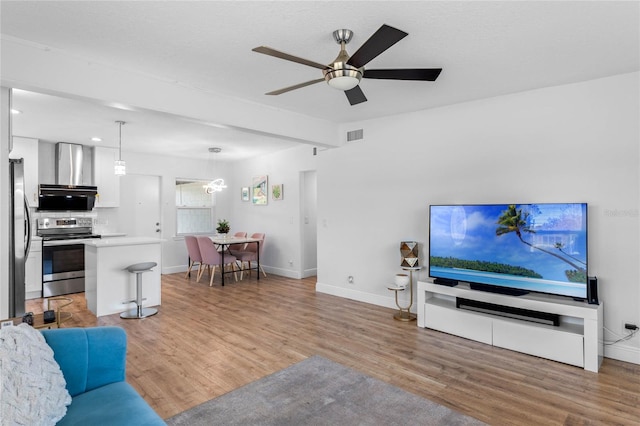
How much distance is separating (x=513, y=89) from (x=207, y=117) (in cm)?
325

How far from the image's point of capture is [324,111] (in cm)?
451

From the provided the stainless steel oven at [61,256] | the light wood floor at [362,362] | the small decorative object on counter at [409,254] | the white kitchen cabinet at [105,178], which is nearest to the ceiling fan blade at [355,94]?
the small decorative object on counter at [409,254]

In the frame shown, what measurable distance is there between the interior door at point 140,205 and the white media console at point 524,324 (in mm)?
5854

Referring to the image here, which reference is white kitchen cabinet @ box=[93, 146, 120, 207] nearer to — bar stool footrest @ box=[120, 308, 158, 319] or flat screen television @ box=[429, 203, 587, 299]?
bar stool footrest @ box=[120, 308, 158, 319]

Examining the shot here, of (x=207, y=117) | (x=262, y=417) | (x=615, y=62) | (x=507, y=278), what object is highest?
(x=615, y=62)

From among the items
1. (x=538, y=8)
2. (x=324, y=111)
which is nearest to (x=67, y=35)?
(x=324, y=111)

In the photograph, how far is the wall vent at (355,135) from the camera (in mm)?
5008

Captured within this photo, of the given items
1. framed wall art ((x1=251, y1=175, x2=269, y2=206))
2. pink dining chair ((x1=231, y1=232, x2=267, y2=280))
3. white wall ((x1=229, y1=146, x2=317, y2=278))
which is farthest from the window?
pink dining chair ((x1=231, y1=232, x2=267, y2=280))

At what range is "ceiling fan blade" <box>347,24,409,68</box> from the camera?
1917 millimetres

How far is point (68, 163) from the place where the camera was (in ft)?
19.7

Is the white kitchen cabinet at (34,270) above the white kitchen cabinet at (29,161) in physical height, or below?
below

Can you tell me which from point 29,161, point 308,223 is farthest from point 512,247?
point 29,161

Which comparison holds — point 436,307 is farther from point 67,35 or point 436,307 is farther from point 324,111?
point 67,35

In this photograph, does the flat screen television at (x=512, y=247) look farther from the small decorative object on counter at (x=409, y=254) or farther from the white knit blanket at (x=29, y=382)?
the white knit blanket at (x=29, y=382)
